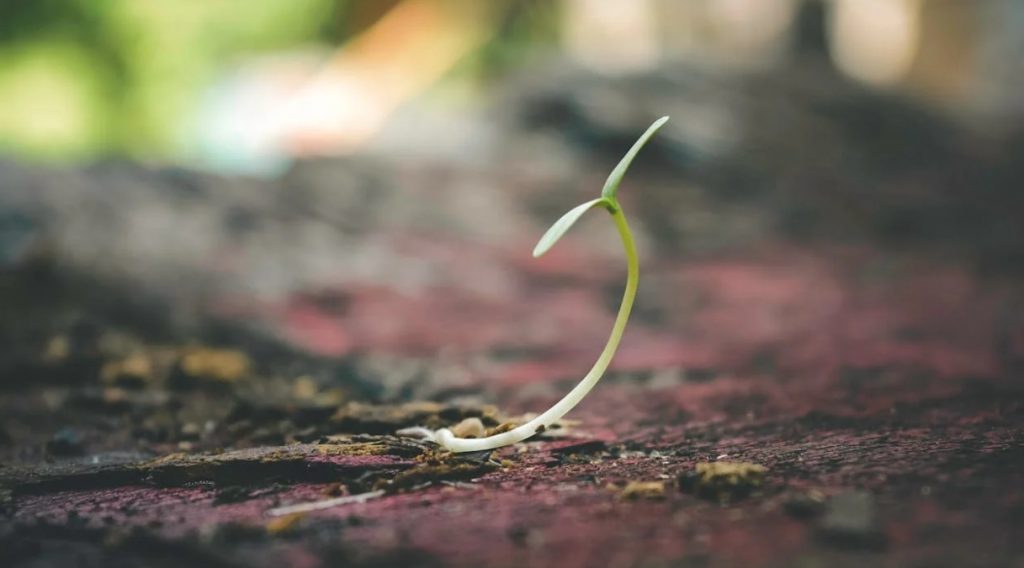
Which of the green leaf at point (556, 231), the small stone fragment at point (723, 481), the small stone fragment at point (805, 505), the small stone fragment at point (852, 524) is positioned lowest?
the small stone fragment at point (852, 524)

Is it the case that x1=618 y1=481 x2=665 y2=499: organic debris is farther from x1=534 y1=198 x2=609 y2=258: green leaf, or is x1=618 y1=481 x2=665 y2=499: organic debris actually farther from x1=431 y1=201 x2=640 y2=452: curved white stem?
x1=534 y1=198 x2=609 y2=258: green leaf

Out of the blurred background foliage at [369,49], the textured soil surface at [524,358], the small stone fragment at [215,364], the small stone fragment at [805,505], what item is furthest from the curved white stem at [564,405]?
Result: the blurred background foliage at [369,49]

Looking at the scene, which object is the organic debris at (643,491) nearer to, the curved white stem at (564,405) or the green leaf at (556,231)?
the curved white stem at (564,405)

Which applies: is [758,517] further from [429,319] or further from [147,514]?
[429,319]

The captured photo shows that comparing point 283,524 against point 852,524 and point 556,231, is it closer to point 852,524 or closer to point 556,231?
point 556,231

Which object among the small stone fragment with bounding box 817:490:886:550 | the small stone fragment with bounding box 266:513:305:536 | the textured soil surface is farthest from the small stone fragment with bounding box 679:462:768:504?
the small stone fragment with bounding box 266:513:305:536

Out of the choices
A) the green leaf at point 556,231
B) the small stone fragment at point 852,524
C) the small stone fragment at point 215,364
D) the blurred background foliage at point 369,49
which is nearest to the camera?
the small stone fragment at point 852,524

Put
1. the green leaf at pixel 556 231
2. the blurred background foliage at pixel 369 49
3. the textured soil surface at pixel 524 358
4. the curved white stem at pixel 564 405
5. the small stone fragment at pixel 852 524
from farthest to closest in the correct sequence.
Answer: the blurred background foliage at pixel 369 49, the curved white stem at pixel 564 405, the green leaf at pixel 556 231, the textured soil surface at pixel 524 358, the small stone fragment at pixel 852 524

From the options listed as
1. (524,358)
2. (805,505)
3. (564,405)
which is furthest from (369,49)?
(805,505)
